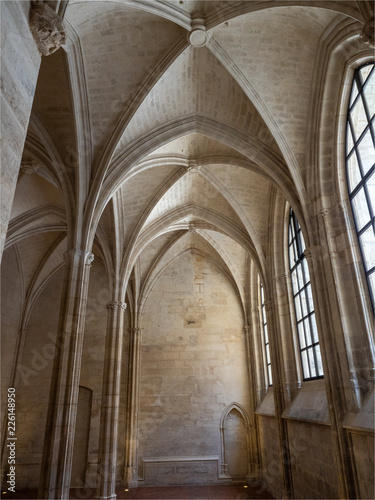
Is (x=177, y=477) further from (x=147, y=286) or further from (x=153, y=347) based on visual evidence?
(x=147, y=286)

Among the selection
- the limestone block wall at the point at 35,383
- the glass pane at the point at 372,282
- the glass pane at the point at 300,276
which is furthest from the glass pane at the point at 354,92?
the limestone block wall at the point at 35,383

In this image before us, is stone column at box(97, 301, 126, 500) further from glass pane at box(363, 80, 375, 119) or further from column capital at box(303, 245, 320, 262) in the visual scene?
glass pane at box(363, 80, 375, 119)

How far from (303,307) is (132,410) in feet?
24.9

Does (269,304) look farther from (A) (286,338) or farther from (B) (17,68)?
(B) (17,68)

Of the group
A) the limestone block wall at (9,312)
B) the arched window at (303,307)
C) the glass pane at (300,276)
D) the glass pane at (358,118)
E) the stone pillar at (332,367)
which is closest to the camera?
the stone pillar at (332,367)

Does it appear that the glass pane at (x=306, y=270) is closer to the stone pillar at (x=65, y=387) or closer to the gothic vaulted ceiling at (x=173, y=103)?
the gothic vaulted ceiling at (x=173, y=103)

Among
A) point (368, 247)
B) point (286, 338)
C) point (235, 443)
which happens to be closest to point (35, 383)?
point (235, 443)

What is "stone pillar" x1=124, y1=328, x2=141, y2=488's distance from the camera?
41.9ft

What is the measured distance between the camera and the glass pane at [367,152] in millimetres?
6379

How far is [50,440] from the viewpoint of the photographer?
6629 mm

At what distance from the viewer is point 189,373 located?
14.3 meters

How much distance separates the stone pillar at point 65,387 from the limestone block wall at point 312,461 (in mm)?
4969

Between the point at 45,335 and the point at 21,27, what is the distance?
13.1 metres

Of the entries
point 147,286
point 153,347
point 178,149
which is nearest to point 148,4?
point 178,149
